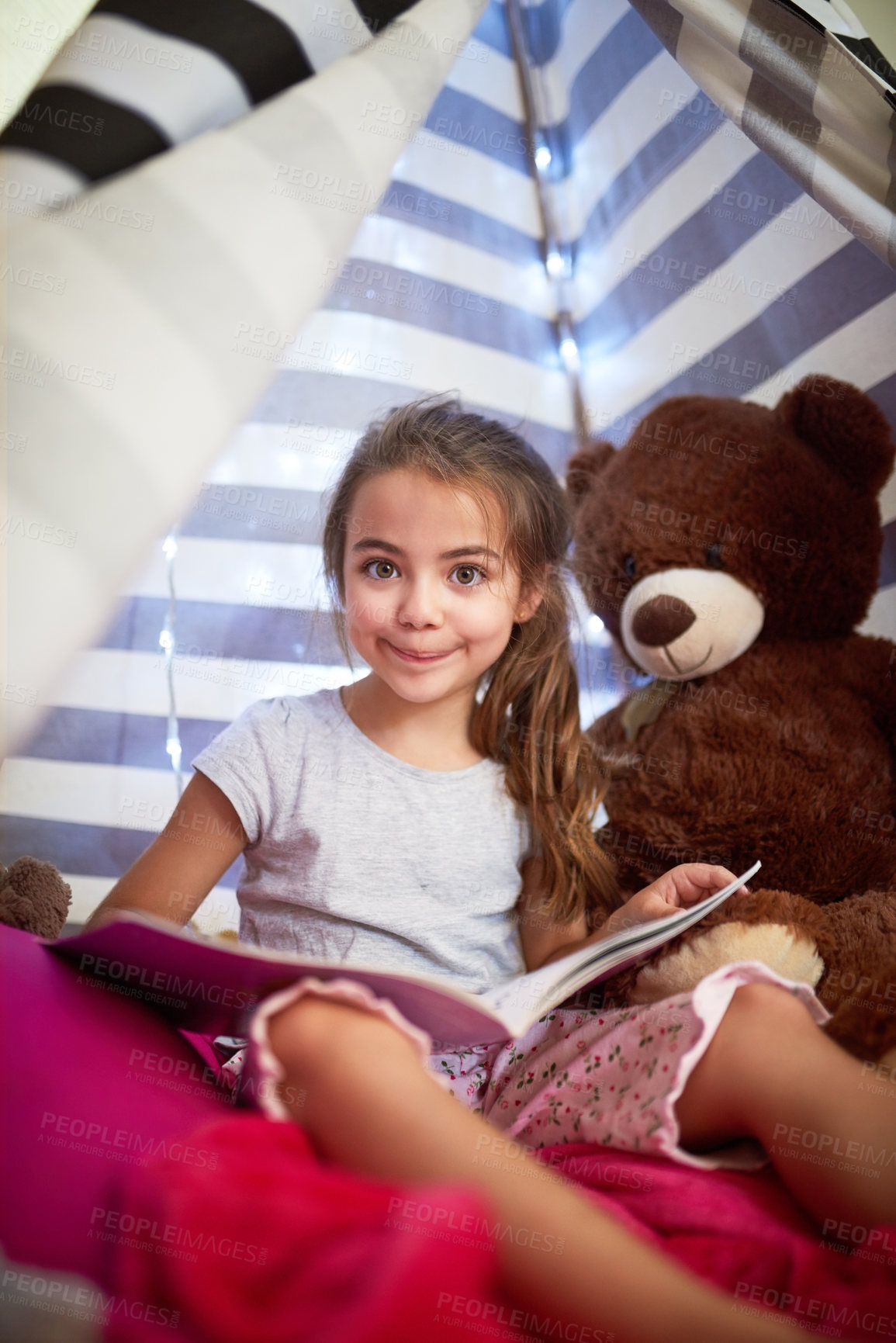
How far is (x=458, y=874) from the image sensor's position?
3.30 feet

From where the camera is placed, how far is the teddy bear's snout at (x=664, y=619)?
1047 mm

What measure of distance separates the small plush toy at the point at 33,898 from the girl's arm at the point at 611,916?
47 cm

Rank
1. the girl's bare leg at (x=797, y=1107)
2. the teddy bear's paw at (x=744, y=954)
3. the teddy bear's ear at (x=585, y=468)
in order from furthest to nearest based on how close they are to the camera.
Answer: the teddy bear's ear at (x=585, y=468) → the teddy bear's paw at (x=744, y=954) → the girl's bare leg at (x=797, y=1107)

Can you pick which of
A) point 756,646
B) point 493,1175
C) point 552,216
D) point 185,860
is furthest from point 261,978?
point 552,216

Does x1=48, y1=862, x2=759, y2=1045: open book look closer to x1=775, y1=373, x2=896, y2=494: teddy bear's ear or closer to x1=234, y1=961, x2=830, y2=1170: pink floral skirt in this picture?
x1=234, y1=961, x2=830, y2=1170: pink floral skirt

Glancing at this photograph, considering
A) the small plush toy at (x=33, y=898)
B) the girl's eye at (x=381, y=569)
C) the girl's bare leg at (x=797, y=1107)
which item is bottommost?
the small plush toy at (x=33, y=898)

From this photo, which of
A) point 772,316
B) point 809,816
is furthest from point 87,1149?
point 772,316

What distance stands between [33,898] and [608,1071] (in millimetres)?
518

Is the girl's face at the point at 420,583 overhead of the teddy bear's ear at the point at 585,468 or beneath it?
beneath

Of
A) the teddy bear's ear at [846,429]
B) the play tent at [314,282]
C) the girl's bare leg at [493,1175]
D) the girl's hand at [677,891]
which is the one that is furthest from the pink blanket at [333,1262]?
the teddy bear's ear at [846,429]

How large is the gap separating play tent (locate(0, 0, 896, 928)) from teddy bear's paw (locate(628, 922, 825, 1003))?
51cm

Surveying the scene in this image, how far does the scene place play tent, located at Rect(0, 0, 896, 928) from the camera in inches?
35.5

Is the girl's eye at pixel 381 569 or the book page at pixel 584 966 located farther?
the girl's eye at pixel 381 569

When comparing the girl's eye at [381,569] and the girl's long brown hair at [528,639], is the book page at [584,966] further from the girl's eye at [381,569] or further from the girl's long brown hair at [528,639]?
the girl's eye at [381,569]
